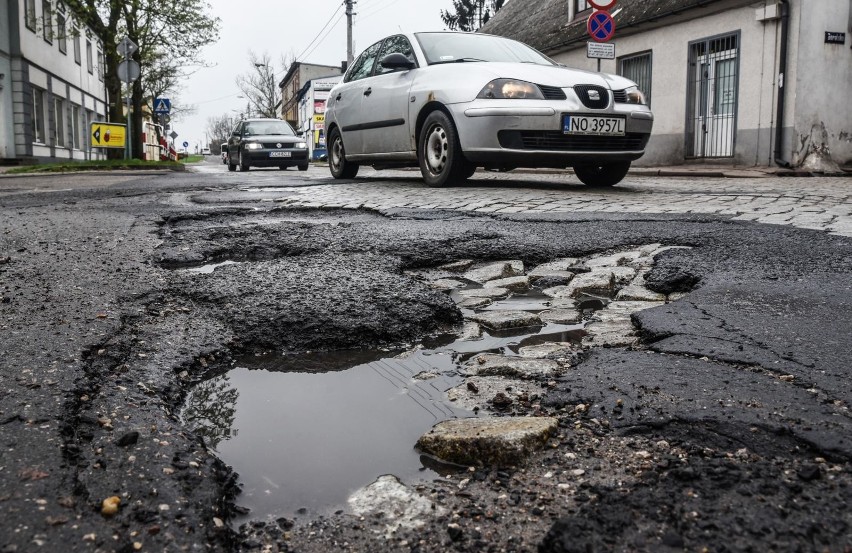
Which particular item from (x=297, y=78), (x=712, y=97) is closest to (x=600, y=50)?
(x=712, y=97)

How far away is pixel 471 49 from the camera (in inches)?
329

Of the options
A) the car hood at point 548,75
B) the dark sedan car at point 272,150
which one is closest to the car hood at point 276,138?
the dark sedan car at point 272,150

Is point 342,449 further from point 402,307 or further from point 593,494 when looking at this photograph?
point 402,307

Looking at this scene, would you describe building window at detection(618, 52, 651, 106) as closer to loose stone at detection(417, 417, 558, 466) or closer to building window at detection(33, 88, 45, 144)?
loose stone at detection(417, 417, 558, 466)

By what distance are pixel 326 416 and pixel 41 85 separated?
28.8m

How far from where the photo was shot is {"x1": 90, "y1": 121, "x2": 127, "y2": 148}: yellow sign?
66.2 ft

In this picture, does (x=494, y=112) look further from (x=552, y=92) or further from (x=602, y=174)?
(x=602, y=174)

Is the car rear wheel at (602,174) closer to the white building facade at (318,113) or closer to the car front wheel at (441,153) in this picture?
the car front wheel at (441,153)

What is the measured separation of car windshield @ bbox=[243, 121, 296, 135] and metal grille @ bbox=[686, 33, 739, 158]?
11570 millimetres

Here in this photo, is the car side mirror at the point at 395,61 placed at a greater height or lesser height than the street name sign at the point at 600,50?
lesser

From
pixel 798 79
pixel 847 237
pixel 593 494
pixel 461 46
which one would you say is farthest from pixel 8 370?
pixel 798 79

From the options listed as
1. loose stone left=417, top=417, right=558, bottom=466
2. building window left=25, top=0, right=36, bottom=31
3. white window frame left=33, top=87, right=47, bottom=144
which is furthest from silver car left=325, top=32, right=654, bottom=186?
white window frame left=33, top=87, right=47, bottom=144

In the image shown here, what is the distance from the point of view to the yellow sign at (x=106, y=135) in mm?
20172

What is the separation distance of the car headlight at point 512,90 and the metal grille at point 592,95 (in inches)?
15.1
